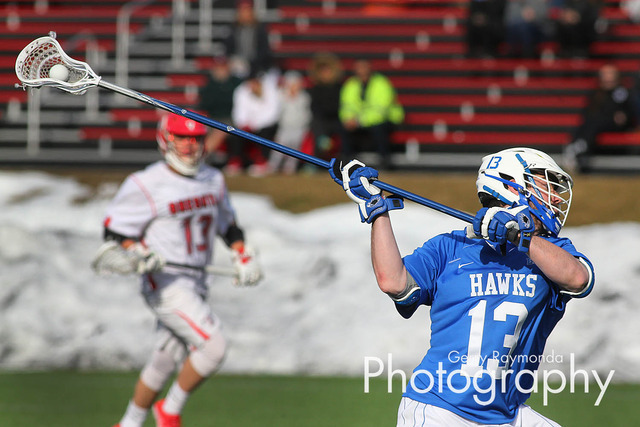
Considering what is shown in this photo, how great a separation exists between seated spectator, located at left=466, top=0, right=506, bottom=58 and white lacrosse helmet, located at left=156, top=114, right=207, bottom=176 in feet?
28.4

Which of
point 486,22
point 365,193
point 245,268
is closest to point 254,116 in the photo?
point 486,22

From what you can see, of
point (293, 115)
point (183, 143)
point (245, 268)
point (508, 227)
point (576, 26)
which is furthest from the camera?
point (576, 26)

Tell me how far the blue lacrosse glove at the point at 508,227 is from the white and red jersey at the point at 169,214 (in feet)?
9.95

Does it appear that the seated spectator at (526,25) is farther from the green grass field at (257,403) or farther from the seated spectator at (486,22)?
the green grass field at (257,403)

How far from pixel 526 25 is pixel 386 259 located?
11.3 m

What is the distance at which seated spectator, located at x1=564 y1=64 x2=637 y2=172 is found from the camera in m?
12.5

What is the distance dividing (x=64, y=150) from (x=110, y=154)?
74 cm

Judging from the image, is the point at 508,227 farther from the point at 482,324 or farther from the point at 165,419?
the point at 165,419

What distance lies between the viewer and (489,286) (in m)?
3.87

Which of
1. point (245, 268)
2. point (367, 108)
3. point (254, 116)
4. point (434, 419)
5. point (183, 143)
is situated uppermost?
point (183, 143)

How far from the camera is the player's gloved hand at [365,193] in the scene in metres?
3.80

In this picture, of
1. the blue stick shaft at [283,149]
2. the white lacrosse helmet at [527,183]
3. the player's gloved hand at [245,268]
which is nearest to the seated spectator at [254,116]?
the player's gloved hand at [245,268]

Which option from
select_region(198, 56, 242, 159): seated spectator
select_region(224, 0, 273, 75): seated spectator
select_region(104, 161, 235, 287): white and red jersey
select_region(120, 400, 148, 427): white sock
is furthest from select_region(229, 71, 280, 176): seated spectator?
select_region(120, 400, 148, 427): white sock

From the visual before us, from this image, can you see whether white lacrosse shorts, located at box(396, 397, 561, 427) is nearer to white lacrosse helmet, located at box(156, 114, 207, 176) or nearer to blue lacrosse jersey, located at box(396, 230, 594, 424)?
blue lacrosse jersey, located at box(396, 230, 594, 424)
